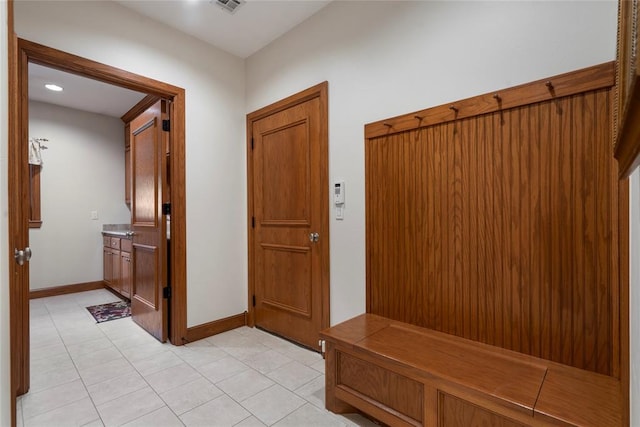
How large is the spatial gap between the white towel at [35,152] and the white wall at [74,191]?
4.0 inches

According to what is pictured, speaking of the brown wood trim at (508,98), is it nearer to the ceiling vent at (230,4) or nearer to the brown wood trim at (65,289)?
the ceiling vent at (230,4)

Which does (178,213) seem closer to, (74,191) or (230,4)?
(230,4)

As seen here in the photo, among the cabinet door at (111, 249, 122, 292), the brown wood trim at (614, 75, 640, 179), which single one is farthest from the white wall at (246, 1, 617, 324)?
the cabinet door at (111, 249, 122, 292)

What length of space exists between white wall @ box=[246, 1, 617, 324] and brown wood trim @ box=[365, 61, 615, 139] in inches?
1.7

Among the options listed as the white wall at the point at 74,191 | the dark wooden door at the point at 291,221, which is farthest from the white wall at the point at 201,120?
the white wall at the point at 74,191

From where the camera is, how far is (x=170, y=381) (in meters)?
2.13

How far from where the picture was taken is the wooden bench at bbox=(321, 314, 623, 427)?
114 centimetres

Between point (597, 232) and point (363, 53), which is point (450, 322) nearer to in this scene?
point (597, 232)

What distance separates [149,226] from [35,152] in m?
2.69

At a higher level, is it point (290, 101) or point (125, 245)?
point (290, 101)

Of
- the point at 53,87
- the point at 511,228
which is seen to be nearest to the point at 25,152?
the point at 53,87

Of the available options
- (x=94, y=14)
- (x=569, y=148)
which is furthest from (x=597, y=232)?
(x=94, y=14)

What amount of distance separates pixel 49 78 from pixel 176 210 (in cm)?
250

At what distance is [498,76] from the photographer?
162cm
